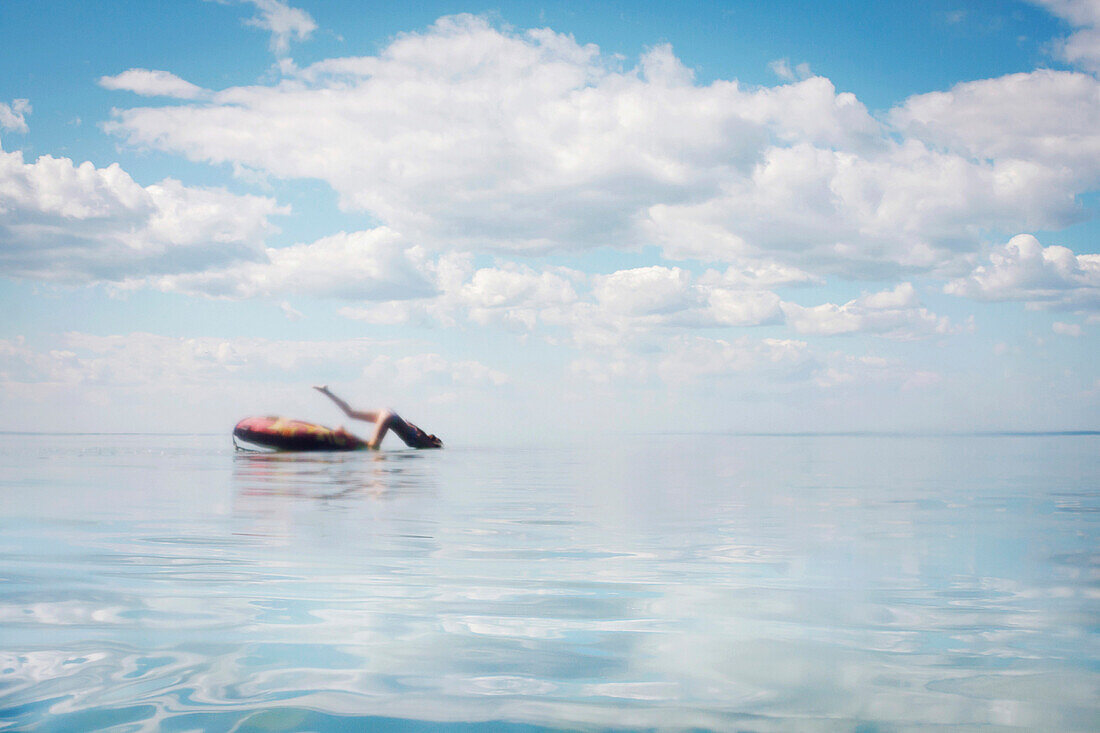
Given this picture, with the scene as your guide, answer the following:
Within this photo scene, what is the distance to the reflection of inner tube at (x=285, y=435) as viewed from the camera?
84.2 feet

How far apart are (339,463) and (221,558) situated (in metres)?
15.2

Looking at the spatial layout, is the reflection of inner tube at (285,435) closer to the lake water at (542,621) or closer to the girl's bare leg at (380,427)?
the girl's bare leg at (380,427)

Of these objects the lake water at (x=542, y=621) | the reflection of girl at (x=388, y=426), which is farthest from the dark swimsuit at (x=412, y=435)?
the lake water at (x=542, y=621)

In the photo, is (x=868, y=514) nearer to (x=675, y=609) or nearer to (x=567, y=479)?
(x=675, y=609)

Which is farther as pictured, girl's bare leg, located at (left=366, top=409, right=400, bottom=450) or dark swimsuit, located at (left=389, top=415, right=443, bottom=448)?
dark swimsuit, located at (left=389, top=415, right=443, bottom=448)

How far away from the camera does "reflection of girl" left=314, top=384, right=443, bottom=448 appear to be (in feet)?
85.8

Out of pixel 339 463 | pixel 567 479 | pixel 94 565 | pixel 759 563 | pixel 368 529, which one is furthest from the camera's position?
pixel 339 463

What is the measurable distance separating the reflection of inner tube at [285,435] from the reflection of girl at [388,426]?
1091 millimetres

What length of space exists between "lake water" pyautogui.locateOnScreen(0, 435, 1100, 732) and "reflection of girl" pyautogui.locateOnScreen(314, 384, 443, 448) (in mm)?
16770

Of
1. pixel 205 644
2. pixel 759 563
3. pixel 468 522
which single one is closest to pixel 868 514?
pixel 759 563

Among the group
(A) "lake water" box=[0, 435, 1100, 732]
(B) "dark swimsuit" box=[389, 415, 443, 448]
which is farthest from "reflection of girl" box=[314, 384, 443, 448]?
(A) "lake water" box=[0, 435, 1100, 732]

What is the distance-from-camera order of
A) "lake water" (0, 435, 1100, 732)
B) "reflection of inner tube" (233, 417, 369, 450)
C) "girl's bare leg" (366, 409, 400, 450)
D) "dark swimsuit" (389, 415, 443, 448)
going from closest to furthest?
"lake water" (0, 435, 1100, 732) → "reflection of inner tube" (233, 417, 369, 450) → "girl's bare leg" (366, 409, 400, 450) → "dark swimsuit" (389, 415, 443, 448)

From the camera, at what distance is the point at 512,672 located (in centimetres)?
322

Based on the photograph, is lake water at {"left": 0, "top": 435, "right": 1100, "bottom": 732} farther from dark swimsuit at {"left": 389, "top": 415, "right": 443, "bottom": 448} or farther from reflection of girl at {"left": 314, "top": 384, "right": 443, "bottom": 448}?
dark swimsuit at {"left": 389, "top": 415, "right": 443, "bottom": 448}
